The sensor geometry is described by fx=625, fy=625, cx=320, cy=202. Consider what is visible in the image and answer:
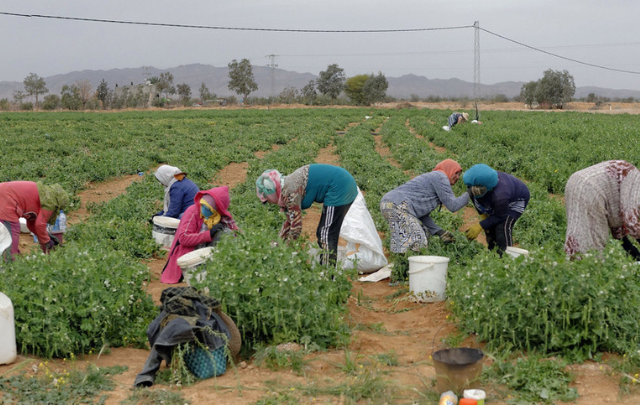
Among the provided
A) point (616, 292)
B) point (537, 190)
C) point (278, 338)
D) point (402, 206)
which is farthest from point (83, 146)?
point (616, 292)

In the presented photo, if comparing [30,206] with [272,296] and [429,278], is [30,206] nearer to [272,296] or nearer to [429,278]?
[272,296]

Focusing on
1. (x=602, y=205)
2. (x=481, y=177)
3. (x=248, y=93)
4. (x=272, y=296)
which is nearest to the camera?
(x=272, y=296)

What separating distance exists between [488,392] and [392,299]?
2.51m

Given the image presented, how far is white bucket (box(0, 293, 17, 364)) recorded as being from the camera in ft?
13.3

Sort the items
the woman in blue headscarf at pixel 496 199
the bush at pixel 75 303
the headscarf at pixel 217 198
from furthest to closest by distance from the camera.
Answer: the headscarf at pixel 217 198
the woman in blue headscarf at pixel 496 199
the bush at pixel 75 303

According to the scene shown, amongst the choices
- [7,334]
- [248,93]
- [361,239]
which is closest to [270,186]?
[361,239]

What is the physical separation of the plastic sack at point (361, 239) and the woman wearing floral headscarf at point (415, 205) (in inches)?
13.4

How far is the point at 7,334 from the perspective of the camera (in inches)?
160

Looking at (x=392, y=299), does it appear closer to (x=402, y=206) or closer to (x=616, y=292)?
(x=402, y=206)

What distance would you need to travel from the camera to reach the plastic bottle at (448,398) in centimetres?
334

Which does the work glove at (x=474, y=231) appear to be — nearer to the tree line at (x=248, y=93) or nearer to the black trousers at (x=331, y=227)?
the black trousers at (x=331, y=227)

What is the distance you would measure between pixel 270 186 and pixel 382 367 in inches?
89.9

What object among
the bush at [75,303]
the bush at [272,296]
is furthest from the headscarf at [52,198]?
the bush at [272,296]

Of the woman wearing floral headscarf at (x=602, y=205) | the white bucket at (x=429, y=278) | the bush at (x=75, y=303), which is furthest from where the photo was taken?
the white bucket at (x=429, y=278)
